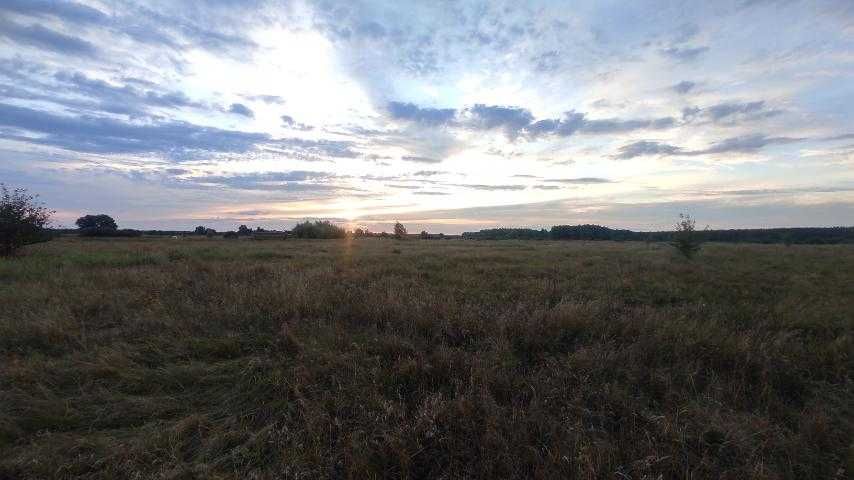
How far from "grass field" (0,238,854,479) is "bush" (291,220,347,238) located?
61.7 m

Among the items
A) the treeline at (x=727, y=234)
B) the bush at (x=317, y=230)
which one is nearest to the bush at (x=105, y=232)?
the bush at (x=317, y=230)

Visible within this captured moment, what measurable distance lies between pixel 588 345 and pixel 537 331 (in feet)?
2.27

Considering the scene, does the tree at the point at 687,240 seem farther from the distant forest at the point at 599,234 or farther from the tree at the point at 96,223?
the tree at the point at 96,223

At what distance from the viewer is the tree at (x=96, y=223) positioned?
52.4m

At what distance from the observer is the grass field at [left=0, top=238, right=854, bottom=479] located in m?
2.93

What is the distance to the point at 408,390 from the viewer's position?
3969mm

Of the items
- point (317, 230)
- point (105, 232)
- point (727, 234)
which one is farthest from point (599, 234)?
point (105, 232)

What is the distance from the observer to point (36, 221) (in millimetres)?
17500

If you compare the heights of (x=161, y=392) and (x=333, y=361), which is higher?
(x=333, y=361)

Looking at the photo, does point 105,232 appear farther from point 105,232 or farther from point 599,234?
point 599,234

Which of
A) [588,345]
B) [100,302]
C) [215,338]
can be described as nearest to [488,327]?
[588,345]

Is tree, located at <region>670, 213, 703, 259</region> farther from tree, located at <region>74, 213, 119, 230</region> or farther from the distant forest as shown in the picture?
tree, located at <region>74, 213, 119, 230</region>

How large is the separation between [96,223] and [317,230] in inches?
1226

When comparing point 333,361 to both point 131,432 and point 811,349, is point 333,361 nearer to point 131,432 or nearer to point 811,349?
point 131,432
